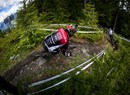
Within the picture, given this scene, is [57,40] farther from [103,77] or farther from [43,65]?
[103,77]

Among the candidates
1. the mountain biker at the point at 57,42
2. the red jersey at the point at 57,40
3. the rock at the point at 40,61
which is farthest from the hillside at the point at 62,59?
the red jersey at the point at 57,40

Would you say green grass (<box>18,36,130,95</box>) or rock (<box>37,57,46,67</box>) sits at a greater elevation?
green grass (<box>18,36,130,95</box>)

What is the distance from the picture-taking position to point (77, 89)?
494 cm

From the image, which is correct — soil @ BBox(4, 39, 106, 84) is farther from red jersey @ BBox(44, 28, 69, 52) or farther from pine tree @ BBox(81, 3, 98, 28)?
pine tree @ BBox(81, 3, 98, 28)

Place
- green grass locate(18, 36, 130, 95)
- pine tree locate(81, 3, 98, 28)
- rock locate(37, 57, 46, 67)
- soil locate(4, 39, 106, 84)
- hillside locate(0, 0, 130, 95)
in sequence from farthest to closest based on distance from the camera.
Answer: pine tree locate(81, 3, 98, 28) → rock locate(37, 57, 46, 67) → soil locate(4, 39, 106, 84) → hillside locate(0, 0, 130, 95) → green grass locate(18, 36, 130, 95)

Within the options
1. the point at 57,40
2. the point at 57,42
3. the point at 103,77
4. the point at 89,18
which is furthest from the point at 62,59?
the point at 103,77

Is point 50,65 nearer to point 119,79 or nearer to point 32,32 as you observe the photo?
point 32,32

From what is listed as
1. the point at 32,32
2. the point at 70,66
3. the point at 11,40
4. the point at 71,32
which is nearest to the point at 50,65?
the point at 70,66

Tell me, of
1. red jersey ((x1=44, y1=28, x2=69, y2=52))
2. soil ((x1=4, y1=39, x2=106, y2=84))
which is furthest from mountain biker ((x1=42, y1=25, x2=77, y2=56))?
soil ((x1=4, y1=39, x2=106, y2=84))

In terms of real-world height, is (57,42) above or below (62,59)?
above

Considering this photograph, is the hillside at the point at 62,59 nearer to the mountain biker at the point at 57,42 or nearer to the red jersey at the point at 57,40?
the mountain biker at the point at 57,42

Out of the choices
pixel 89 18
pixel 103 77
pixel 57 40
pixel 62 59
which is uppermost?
pixel 103 77

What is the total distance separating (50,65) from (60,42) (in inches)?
52.3

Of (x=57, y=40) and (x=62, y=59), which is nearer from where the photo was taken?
(x=57, y=40)
